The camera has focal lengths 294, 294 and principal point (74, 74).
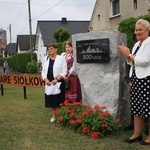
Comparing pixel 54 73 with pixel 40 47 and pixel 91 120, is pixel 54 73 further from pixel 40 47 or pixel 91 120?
pixel 40 47

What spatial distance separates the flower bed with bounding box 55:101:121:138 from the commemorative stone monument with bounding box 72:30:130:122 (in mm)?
169

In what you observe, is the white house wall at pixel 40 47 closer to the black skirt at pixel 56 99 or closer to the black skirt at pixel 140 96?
the black skirt at pixel 56 99

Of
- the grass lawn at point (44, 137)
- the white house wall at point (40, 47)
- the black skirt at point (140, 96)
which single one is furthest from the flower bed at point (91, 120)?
the white house wall at point (40, 47)

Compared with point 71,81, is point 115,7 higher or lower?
higher

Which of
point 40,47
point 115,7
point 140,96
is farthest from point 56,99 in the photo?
point 40,47

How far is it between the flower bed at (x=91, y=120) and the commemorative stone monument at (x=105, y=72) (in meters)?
0.17

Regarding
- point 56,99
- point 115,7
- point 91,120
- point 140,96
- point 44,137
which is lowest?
point 44,137

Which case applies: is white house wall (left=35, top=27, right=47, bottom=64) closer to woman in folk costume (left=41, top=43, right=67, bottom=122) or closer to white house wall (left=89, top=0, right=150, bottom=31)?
white house wall (left=89, top=0, right=150, bottom=31)

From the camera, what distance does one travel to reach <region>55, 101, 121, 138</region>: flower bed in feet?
15.9

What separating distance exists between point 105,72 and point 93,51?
0.46 metres

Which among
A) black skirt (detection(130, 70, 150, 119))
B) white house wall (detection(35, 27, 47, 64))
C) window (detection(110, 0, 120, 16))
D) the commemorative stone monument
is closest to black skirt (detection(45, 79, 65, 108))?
the commemorative stone monument

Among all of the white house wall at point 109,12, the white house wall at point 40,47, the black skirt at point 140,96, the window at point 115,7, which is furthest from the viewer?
the white house wall at point 40,47

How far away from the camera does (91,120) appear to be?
495 centimetres

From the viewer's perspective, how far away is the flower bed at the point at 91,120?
191 inches
